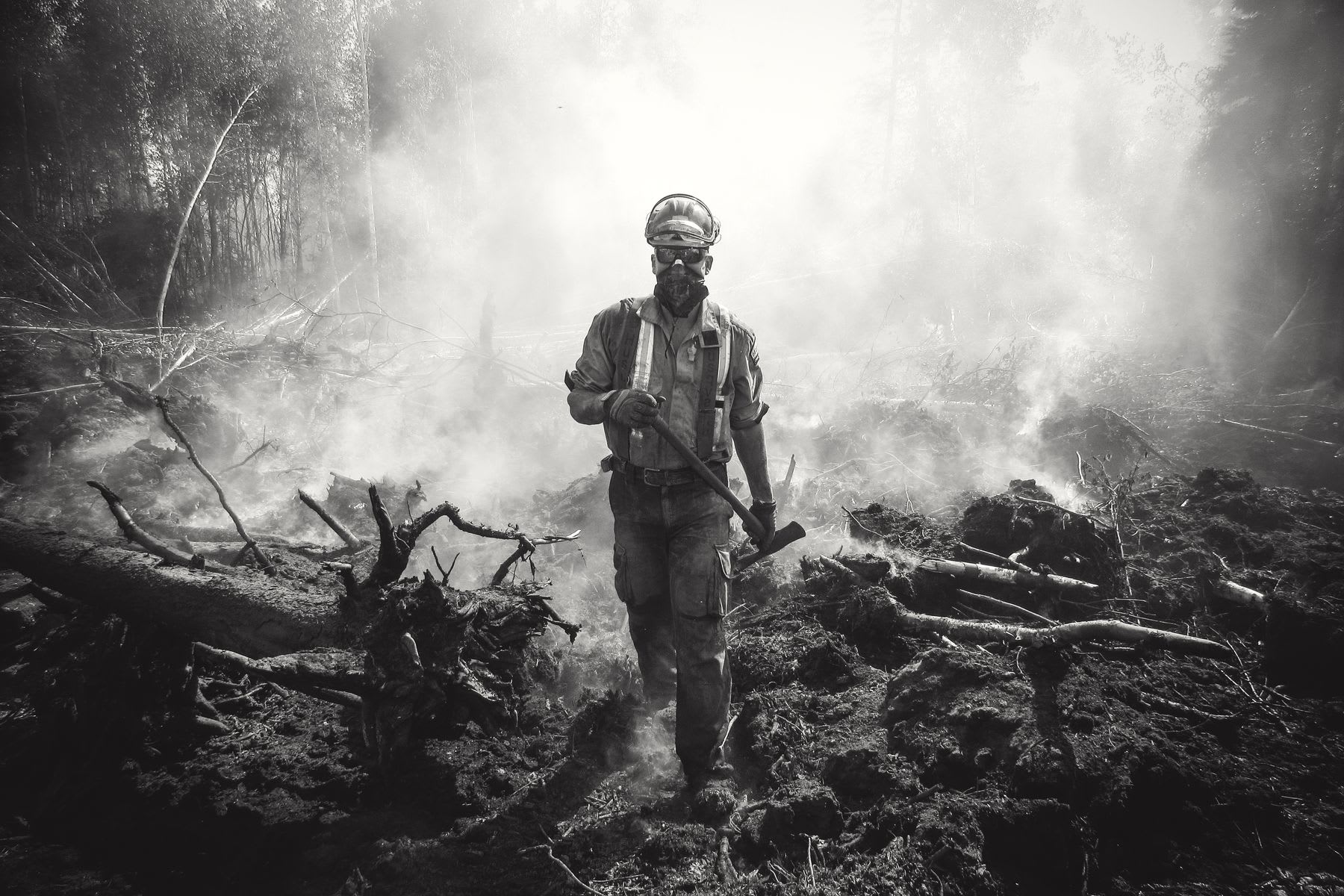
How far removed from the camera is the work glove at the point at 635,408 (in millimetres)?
2574

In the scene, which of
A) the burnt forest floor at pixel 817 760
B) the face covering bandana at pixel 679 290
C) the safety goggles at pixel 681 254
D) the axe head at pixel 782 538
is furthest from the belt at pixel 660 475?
the burnt forest floor at pixel 817 760

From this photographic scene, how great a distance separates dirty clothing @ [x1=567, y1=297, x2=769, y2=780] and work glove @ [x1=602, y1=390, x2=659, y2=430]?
155 millimetres

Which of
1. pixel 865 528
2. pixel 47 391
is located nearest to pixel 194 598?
pixel 865 528

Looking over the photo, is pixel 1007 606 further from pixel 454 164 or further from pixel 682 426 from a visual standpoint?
pixel 454 164

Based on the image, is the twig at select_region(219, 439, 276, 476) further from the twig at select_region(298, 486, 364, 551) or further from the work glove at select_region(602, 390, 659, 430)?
the work glove at select_region(602, 390, 659, 430)

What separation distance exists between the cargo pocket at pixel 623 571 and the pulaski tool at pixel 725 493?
0.59m

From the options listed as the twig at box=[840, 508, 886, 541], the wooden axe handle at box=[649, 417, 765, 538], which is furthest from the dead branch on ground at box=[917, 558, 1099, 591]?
the wooden axe handle at box=[649, 417, 765, 538]

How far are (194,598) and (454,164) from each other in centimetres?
2143

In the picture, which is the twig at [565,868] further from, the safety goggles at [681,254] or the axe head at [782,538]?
the safety goggles at [681,254]

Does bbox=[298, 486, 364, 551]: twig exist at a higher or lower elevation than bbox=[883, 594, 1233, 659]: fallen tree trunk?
higher

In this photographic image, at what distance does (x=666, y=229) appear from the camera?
111 inches

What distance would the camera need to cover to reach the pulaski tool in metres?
2.62

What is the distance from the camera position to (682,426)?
9.12 ft

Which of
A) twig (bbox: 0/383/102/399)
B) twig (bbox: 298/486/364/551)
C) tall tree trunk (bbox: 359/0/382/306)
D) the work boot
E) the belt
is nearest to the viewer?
the work boot
